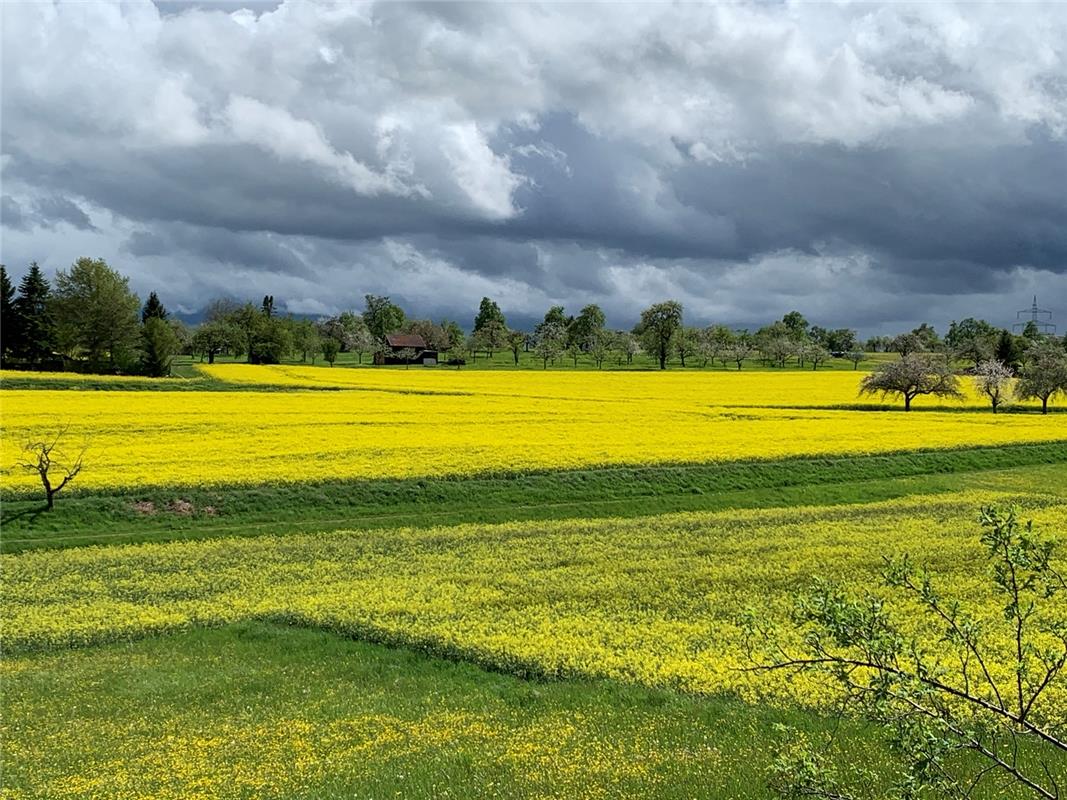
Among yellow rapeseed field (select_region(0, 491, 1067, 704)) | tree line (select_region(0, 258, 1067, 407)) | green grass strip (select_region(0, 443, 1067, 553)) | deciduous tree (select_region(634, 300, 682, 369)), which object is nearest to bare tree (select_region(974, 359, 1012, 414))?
tree line (select_region(0, 258, 1067, 407))

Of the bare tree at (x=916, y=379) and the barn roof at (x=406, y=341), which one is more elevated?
the barn roof at (x=406, y=341)

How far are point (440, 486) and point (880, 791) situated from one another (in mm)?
22611

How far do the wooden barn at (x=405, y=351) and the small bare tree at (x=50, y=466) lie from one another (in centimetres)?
9541

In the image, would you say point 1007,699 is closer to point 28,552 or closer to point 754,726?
point 754,726

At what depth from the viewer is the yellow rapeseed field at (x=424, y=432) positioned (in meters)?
31.8

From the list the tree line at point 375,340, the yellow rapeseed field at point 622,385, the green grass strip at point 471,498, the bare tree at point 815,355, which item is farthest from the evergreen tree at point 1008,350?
the green grass strip at point 471,498

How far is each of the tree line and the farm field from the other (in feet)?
101

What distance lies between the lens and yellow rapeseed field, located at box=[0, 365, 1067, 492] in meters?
31.8

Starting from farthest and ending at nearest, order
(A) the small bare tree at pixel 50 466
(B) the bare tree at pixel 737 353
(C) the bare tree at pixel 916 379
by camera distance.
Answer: (B) the bare tree at pixel 737 353 → (C) the bare tree at pixel 916 379 → (A) the small bare tree at pixel 50 466

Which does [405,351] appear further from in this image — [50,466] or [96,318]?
[50,466]

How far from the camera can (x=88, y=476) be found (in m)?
28.6

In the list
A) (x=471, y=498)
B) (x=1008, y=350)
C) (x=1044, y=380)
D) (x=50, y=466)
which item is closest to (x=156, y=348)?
(x=50, y=466)

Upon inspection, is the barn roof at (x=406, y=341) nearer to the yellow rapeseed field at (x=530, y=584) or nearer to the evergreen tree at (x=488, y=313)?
the evergreen tree at (x=488, y=313)

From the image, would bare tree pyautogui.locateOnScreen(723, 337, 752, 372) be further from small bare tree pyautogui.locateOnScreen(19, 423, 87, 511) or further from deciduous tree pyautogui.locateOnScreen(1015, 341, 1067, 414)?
small bare tree pyautogui.locateOnScreen(19, 423, 87, 511)
